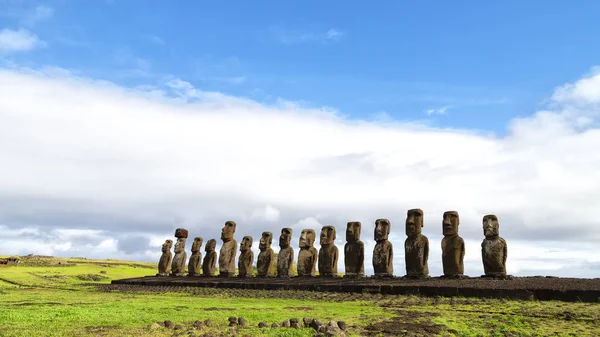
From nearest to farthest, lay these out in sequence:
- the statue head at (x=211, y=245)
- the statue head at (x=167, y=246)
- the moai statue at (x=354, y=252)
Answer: the moai statue at (x=354, y=252) < the statue head at (x=211, y=245) < the statue head at (x=167, y=246)

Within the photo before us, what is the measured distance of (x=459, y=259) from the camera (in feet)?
57.0

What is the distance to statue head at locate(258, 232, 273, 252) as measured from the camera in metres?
25.3

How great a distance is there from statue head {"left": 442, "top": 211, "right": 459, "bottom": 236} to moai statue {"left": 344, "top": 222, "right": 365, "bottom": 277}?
4007 millimetres

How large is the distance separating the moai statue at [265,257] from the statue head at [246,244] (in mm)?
1103

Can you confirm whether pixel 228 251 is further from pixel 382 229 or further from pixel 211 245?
pixel 382 229

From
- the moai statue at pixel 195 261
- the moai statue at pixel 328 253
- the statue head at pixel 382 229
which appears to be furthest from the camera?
the moai statue at pixel 195 261

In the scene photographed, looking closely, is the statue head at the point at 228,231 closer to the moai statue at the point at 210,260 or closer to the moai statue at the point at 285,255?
the moai statue at the point at 210,260

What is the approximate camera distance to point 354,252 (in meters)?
20.9

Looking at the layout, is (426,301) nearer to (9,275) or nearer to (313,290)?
(313,290)

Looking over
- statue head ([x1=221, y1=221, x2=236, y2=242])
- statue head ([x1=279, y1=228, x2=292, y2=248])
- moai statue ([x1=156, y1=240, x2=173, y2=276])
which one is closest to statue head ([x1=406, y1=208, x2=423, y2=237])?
statue head ([x1=279, y1=228, x2=292, y2=248])

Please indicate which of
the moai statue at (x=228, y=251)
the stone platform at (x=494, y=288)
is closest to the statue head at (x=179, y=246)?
the moai statue at (x=228, y=251)

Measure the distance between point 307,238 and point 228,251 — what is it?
217 inches

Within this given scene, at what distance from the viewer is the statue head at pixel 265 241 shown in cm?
2531

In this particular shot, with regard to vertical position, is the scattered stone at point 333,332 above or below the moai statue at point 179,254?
below
